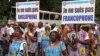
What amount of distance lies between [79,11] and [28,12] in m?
2.18

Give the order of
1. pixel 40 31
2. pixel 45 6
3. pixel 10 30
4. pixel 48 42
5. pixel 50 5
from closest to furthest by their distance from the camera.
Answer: pixel 48 42 → pixel 40 31 → pixel 10 30 → pixel 50 5 → pixel 45 6

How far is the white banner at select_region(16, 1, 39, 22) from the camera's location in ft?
44.8

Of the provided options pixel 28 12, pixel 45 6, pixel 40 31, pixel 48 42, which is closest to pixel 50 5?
pixel 45 6

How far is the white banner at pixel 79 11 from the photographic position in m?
12.2

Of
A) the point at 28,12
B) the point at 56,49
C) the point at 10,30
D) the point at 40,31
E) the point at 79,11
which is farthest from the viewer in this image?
the point at 10,30

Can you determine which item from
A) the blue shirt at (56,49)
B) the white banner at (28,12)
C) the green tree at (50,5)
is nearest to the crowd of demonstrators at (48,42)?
the blue shirt at (56,49)

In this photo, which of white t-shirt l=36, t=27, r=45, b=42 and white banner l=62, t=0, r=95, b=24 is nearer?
white banner l=62, t=0, r=95, b=24

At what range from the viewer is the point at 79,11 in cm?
1248

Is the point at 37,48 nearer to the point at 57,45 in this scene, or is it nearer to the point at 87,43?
the point at 87,43

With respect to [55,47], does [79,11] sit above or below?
above

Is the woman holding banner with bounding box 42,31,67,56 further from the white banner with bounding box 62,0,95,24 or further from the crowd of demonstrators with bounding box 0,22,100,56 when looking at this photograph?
the white banner with bounding box 62,0,95,24

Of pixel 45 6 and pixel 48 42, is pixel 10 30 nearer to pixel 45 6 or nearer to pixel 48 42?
pixel 48 42

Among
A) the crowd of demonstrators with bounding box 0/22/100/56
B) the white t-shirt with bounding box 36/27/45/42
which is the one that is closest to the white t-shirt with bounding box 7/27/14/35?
the crowd of demonstrators with bounding box 0/22/100/56

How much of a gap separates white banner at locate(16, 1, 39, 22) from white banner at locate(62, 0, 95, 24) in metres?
1.16
